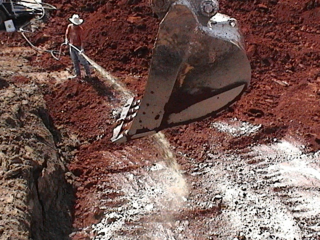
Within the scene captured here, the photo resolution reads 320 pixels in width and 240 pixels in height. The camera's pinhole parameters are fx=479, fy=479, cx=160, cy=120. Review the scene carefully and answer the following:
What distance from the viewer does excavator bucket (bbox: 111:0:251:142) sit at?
4.29 metres

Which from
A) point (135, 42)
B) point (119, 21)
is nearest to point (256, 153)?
point (135, 42)

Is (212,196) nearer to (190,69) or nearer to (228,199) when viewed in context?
(228,199)

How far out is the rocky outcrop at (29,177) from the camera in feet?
16.1

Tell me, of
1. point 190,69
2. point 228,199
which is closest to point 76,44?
point 228,199

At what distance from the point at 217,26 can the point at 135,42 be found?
4.98 m

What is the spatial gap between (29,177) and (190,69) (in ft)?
7.61

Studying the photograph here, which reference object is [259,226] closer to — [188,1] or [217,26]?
[217,26]

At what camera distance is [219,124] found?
735 centimetres

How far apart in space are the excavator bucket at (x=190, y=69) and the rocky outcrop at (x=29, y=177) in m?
1.24

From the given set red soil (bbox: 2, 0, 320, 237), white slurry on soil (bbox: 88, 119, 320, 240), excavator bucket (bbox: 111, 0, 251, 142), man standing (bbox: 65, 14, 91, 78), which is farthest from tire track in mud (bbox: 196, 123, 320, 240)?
man standing (bbox: 65, 14, 91, 78)

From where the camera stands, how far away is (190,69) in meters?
4.52

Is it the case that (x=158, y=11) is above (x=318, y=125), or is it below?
above

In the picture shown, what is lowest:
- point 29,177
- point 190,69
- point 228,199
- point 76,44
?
point 228,199

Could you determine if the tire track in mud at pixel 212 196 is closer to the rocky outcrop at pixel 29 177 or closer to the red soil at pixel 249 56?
the red soil at pixel 249 56
